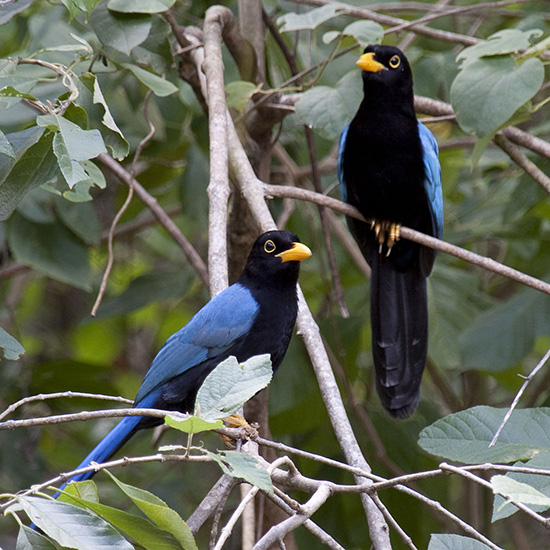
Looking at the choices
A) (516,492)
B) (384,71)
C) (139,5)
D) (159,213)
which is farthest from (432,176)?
(516,492)

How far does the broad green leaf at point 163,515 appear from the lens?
1660 mm

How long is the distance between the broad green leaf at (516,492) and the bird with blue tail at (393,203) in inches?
92.2

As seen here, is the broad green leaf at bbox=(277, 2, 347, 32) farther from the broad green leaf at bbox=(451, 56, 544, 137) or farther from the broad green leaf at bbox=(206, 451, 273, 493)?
the broad green leaf at bbox=(206, 451, 273, 493)

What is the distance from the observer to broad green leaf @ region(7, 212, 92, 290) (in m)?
3.94

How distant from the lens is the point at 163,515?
5.52 feet

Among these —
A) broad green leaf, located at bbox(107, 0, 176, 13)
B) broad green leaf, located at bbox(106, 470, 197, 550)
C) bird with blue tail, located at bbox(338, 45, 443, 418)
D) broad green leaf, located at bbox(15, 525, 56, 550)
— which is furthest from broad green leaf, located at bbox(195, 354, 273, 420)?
bird with blue tail, located at bbox(338, 45, 443, 418)

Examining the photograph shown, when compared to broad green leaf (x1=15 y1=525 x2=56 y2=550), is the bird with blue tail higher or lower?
lower

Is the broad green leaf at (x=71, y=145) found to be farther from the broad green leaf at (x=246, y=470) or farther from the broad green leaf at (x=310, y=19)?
the broad green leaf at (x=310, y=19)

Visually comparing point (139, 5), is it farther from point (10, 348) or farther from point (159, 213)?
point (10, 348)

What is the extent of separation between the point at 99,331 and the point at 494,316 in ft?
10.7

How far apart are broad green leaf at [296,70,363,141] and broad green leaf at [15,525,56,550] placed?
2215mm

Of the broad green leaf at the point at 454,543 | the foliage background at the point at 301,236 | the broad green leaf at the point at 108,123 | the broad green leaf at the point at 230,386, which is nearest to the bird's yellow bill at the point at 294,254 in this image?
the foliage background at the point at 301,236

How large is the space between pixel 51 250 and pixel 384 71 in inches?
75.9

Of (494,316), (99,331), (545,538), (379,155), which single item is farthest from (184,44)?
(545,538)
